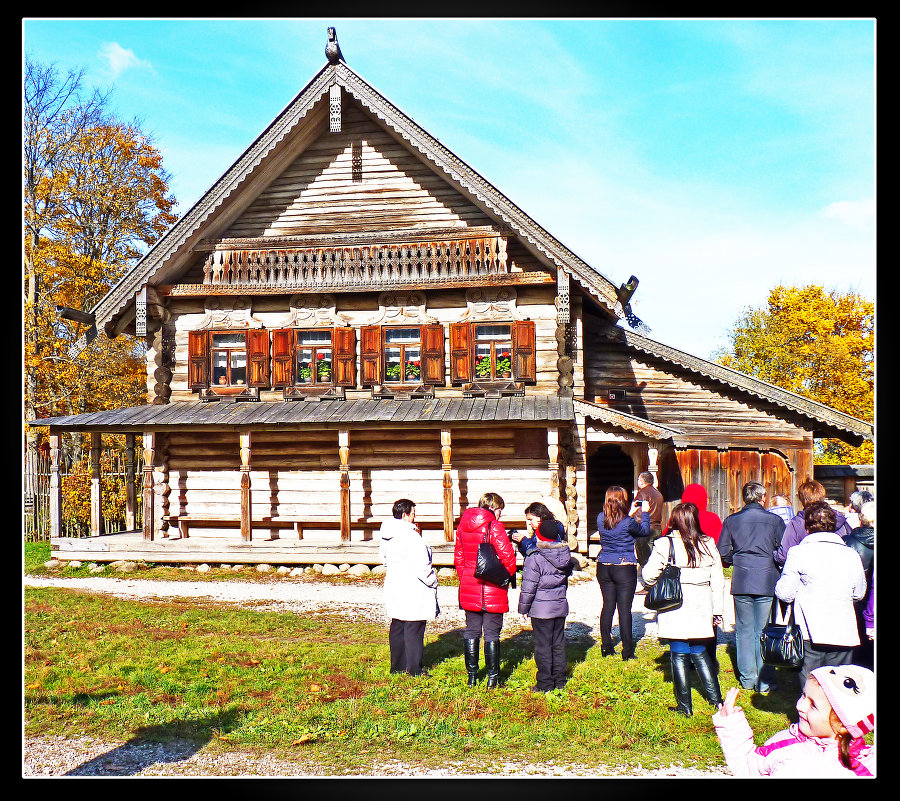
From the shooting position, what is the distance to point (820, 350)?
28.2 meters

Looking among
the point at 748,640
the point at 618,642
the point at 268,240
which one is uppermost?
the point at 268,240

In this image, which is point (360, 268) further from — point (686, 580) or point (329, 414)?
point (686, 580)

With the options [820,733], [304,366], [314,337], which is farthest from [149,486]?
[820,733]

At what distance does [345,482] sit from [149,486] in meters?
5.03

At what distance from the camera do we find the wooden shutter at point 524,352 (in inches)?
683

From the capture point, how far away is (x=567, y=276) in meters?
16.6

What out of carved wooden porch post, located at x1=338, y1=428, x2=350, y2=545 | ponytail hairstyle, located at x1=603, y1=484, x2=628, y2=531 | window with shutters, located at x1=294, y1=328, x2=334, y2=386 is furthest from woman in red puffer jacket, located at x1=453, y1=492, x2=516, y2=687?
window with shutters, located at x1=294, y1=328, x2=334, y2=386

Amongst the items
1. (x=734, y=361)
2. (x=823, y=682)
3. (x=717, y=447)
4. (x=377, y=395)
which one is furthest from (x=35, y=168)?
(x=734, y=361)

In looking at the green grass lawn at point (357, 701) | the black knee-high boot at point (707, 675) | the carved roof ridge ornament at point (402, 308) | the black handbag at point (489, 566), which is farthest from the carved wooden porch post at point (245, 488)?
the black knee-high boot at point (707, 675)

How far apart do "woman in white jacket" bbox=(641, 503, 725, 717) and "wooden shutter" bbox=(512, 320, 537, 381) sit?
10.6m

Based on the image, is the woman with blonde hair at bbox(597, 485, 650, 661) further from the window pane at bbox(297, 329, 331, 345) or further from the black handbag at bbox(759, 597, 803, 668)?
the window pane at bbox(297, 329, 331, 345)
